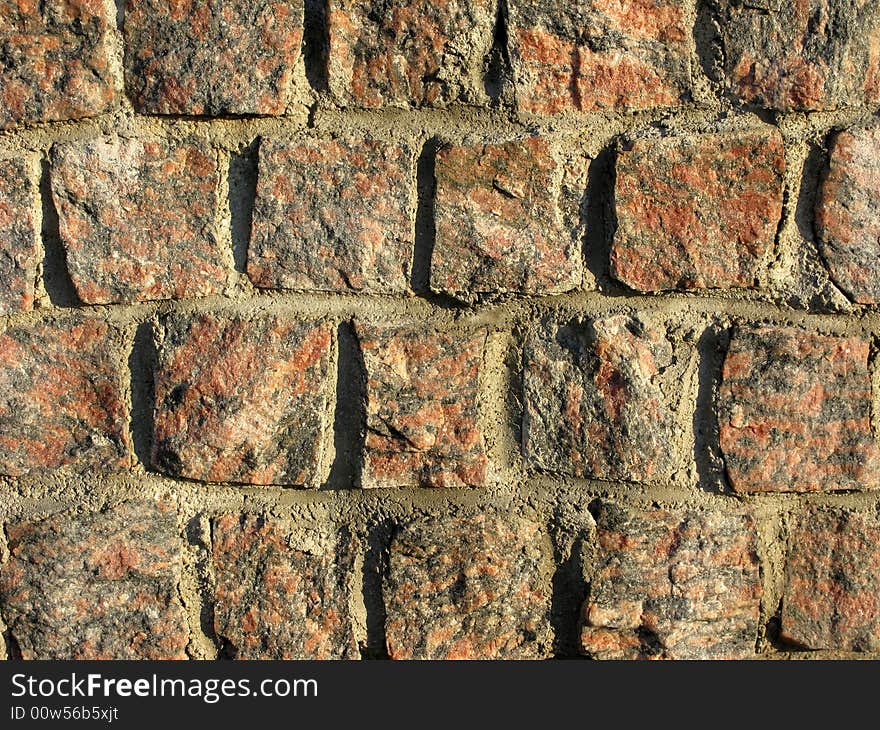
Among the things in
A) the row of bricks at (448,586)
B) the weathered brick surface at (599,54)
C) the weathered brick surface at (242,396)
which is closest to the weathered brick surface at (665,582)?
the row of bricks at (448,586)

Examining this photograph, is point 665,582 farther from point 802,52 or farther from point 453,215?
point 802,52

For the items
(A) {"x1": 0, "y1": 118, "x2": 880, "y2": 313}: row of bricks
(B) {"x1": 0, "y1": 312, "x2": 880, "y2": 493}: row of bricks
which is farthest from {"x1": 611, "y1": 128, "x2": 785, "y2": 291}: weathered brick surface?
(B) {"x1": 0, "y1": 312, "x2": 880, "y2": 493}: row of bricks

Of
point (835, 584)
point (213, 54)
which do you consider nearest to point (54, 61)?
point (213, 54)

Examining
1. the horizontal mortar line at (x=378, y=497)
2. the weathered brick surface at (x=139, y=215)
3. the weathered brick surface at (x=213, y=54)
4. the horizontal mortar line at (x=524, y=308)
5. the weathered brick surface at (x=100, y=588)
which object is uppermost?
the weathered brick surface at (x=213, y=54)

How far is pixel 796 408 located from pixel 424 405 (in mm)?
486

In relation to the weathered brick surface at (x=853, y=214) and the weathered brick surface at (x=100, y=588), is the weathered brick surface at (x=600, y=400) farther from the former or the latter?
the weathered brick surface at (x=100, y=588)

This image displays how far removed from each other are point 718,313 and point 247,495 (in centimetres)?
67

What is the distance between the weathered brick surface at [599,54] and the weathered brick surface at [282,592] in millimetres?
646

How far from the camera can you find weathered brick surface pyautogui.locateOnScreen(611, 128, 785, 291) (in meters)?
1.16

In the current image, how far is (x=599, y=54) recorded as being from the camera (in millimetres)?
1161

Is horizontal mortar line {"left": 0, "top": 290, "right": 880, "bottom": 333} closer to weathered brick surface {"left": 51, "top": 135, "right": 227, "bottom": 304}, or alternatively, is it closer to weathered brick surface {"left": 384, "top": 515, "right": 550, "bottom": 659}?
weathered brick surface {"left": 51, "top": 135, "right": 227, "bottom": 304}

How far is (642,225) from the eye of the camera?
116 cm

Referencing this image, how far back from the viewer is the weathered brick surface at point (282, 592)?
1203 millimetres

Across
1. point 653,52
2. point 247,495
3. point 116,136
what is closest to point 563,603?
point 247,495
